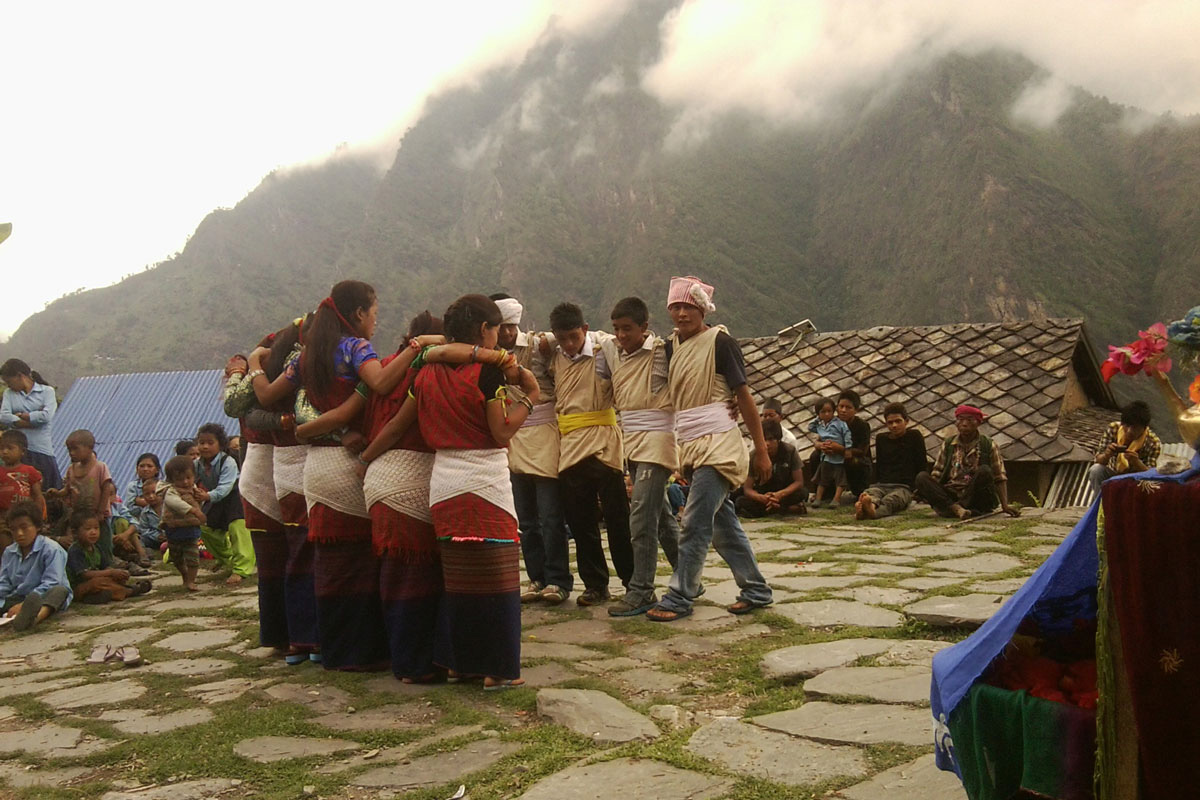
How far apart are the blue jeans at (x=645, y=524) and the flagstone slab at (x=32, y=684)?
118 inches

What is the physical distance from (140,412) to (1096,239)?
2930 cm

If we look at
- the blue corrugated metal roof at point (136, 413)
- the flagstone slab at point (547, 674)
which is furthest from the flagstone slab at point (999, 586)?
the blue corrugated metal roof at point (136, 413)

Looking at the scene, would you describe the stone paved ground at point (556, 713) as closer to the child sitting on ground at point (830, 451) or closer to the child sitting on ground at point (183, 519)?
the child sitting on ground at point (183, 519)

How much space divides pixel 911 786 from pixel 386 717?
2.17 meters

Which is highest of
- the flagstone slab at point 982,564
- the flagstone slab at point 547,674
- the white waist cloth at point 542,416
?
the white waist cloth at point 542,416

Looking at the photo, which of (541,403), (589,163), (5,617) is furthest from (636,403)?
(589,163)

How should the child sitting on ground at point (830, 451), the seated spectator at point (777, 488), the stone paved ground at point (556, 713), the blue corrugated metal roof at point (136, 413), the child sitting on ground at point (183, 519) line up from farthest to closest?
1. the blue corrugated metal roof at point (136, 413)
2. the child sitting on ground at point (830, 451)
3. the seated spectator at point (777, 488)
4. the child sitting on ground at point (183, 519)
5. the stone paved ground at point (556, 713)

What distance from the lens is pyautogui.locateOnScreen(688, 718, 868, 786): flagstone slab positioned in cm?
336

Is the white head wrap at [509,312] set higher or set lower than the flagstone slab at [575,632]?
higher

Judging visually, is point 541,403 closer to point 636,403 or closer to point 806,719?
point 636,403

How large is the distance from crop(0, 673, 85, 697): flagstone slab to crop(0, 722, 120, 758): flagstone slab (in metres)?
0.80

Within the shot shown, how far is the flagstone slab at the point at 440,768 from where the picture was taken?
139 inches

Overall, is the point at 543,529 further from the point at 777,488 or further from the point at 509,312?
the point at 777,488

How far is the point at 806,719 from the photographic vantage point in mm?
3922
